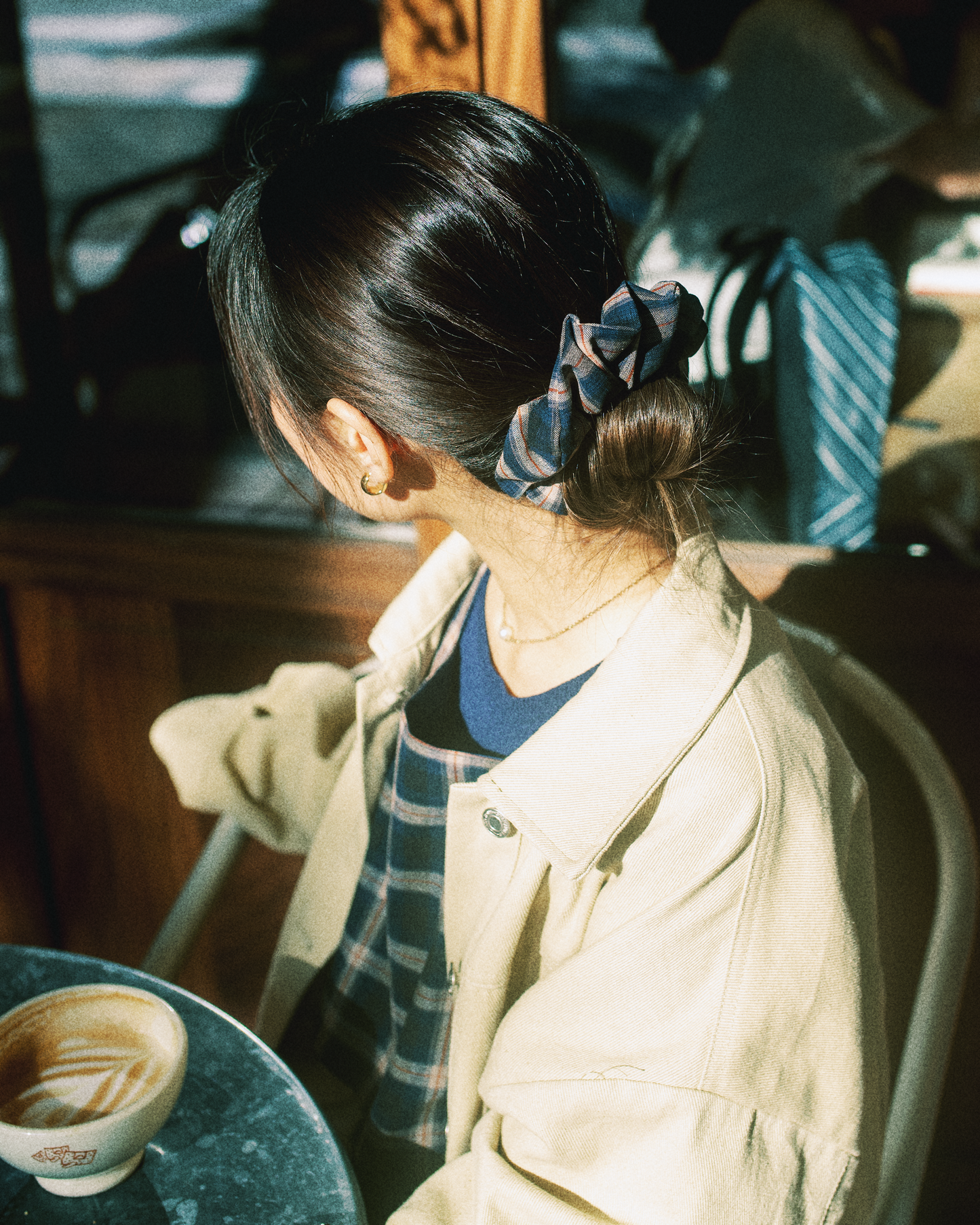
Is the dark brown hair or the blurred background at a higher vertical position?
the dark brown hair

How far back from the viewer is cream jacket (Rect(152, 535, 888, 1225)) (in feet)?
2.49

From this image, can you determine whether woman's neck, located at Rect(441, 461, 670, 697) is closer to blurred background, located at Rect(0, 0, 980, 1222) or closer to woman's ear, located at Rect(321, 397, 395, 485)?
woman's ear, located at Rect(321, 397, 395, 485)

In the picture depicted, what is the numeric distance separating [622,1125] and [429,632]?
1.77 ft

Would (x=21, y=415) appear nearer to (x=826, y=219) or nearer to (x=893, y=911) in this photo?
(x=826, y=219)

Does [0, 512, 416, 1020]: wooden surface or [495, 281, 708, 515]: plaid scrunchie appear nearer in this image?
[495, 281, 708, 515]: plaid scrunchie

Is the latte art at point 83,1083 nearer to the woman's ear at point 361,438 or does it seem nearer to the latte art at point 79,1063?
the latte art at point 79,1063

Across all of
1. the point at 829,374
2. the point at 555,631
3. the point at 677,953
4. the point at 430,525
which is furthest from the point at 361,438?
the point at 829,374

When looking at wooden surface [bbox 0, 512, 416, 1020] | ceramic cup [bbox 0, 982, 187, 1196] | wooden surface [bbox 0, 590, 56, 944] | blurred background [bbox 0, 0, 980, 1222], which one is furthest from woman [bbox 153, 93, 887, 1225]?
wooden surface [bbox 0, 590, 56, 944]

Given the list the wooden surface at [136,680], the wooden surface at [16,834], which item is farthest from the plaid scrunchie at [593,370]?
the wooden surface at [16,834]

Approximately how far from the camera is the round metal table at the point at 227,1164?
80 cm

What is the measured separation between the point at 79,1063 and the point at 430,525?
2.70 ft

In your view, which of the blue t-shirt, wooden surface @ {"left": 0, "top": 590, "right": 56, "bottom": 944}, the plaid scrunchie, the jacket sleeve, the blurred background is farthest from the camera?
wooden surface @ {"left": 0, "top": 590, "right": 56, "bottom": 944}

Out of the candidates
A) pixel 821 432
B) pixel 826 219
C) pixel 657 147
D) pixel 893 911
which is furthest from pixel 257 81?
pixel 893 911

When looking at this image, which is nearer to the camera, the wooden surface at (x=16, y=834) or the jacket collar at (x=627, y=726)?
the jacket collar at (x=627, y=726)
